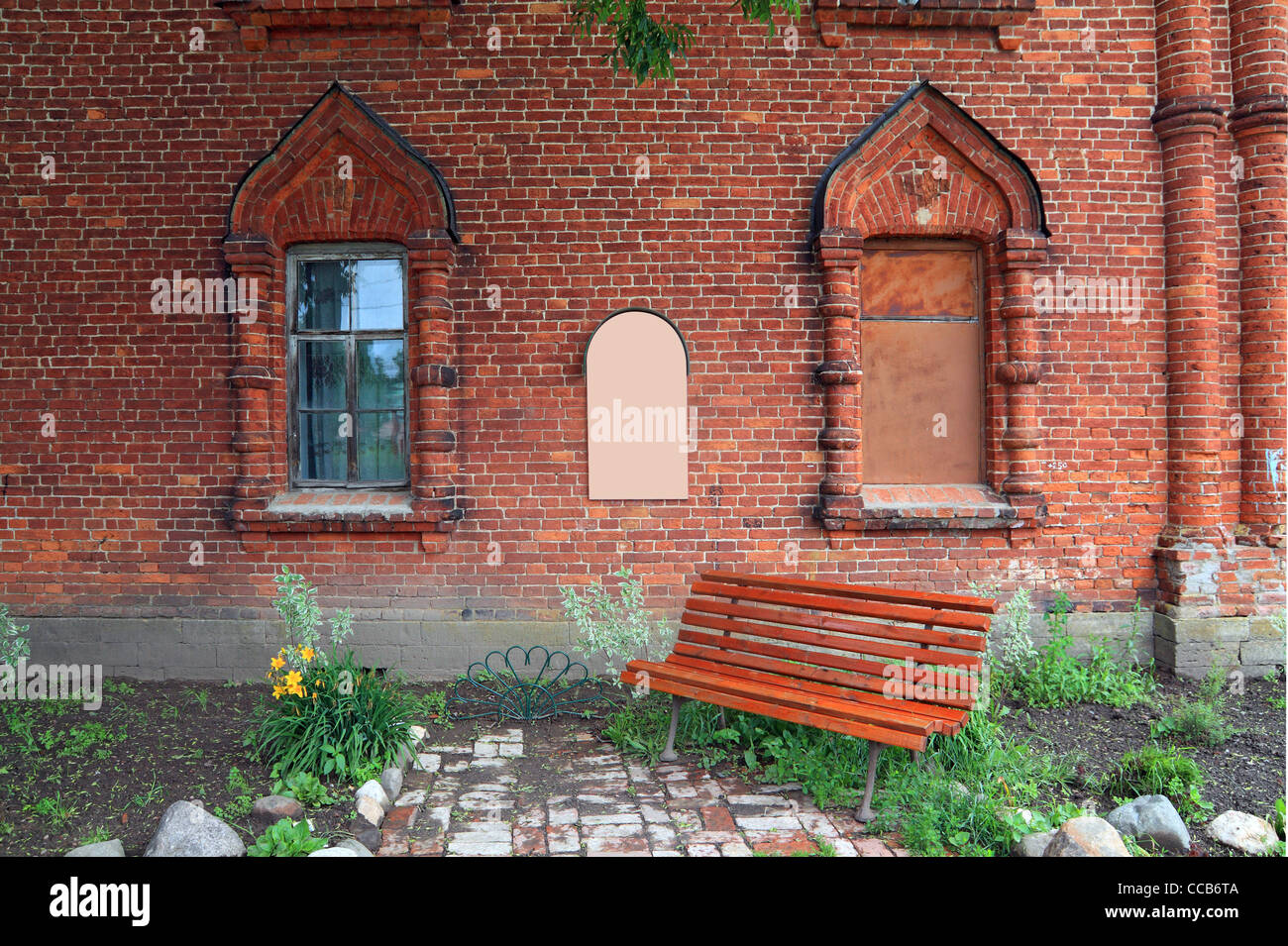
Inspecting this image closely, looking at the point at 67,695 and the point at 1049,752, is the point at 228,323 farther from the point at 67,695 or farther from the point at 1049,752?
the point at 1049,752

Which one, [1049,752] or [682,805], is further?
[1049,752]

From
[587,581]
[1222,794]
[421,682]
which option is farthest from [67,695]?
[1222,794]

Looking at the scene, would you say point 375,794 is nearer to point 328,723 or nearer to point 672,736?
point 328,723

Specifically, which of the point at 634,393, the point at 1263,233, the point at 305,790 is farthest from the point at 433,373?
the point at 1263,233

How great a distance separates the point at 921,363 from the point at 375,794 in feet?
15.9

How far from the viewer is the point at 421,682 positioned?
579 cm

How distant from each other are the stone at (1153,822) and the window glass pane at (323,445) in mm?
5520

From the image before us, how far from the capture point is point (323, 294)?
6129 mm

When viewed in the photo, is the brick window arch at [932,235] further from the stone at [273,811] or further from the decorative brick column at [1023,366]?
the stone at [273,811]

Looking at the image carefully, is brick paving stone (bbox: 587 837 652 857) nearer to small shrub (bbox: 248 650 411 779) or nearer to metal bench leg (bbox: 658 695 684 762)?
metal bench leg (bbox: 658 695 684 762)

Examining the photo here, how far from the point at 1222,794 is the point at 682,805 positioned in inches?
112

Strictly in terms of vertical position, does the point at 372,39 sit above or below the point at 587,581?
above

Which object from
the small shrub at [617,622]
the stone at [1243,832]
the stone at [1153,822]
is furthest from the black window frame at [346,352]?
the stone at [1243,832]

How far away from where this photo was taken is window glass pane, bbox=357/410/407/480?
Answer: 6129mm
